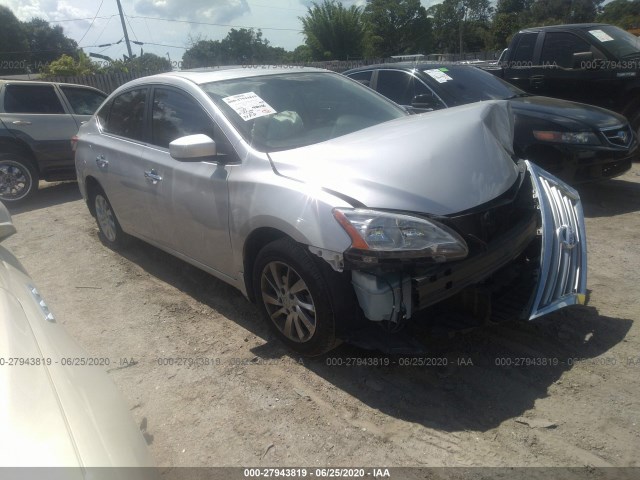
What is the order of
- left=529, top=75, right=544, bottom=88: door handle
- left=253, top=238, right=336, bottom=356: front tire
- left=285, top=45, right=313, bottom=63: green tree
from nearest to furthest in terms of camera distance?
1. left=253, top=238, right=336, bottom=356: front tire
2. left=529, top=75, right=544, bottom=88: door handle
3. left=285, top=45, right=313, bottom=63: green tree

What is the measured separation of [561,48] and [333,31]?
37216 mm

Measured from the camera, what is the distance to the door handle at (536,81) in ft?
25.9

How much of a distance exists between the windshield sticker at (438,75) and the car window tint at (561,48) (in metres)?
2.48

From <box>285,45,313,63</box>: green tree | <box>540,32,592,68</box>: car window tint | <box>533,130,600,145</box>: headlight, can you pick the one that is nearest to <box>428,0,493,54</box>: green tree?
<box>285,45,313,63</box>: green tree

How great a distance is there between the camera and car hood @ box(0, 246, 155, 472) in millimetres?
1224

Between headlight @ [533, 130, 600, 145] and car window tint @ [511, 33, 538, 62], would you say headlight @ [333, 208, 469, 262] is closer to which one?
headlight @ [533, 130, 600, 145]

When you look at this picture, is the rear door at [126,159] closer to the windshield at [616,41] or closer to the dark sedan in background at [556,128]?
the dark sedan in background at [556,128]

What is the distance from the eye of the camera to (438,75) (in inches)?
253

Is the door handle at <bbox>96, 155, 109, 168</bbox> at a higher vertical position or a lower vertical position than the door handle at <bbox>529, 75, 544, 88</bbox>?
lower

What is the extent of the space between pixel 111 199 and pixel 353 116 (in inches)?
96.0

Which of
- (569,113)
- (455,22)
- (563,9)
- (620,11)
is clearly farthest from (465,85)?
(455,22)

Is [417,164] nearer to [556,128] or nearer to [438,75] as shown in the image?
[556,128]

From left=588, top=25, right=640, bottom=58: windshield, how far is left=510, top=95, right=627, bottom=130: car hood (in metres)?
1.99

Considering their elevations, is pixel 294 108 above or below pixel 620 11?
below
